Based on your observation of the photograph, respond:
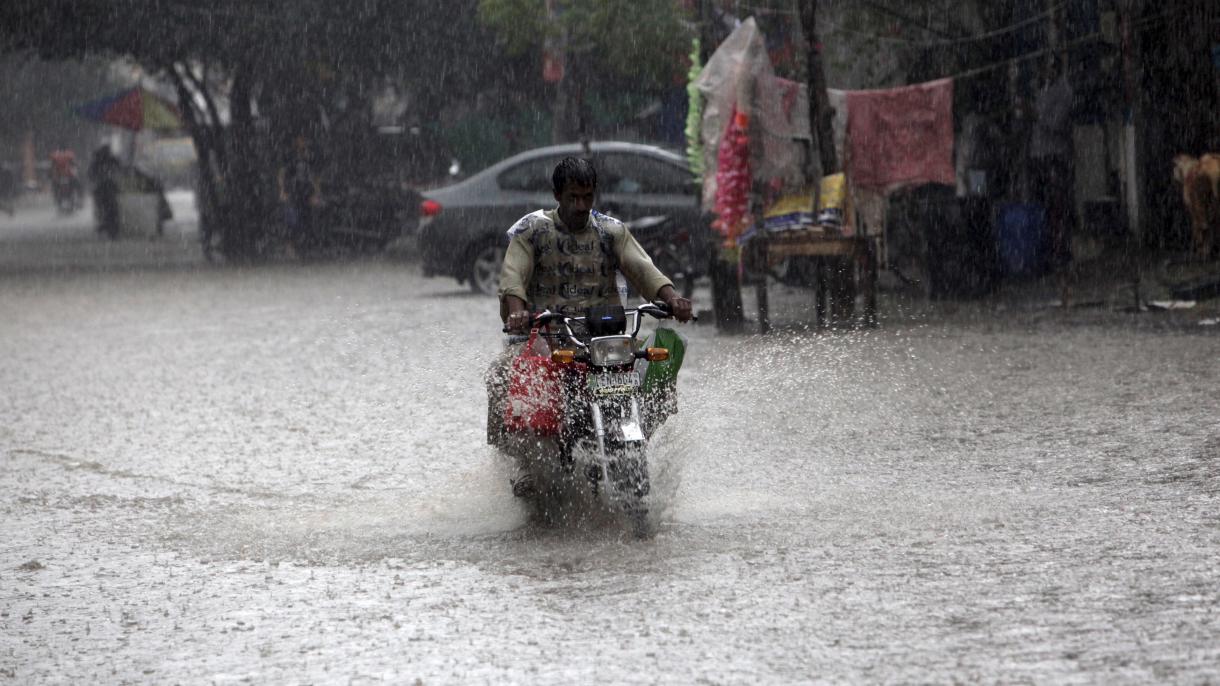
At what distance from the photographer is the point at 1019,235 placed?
692 inches

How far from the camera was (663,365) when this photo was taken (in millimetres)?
6457

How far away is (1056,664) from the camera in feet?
14.6

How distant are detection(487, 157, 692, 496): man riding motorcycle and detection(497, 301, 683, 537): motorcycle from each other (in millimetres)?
209

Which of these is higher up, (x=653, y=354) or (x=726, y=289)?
(x=653, y=354)

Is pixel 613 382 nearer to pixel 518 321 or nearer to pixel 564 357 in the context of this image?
pixel 564 357

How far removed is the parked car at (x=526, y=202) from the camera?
741 inches

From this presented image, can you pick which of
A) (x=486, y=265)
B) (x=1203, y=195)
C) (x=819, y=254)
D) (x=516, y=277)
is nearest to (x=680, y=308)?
(x=516, y=277)

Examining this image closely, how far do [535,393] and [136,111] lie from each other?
33.1m

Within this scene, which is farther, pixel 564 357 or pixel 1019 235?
pixel 1019 235

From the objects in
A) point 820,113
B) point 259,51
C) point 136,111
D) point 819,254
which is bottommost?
point 819,254

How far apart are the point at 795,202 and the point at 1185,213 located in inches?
227

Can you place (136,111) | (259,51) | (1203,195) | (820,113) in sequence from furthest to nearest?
1. (136,111)
2. (259,51)
3. (1203,195)
4. (820,113)

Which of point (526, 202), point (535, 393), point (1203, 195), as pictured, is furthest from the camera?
point (526, 202)

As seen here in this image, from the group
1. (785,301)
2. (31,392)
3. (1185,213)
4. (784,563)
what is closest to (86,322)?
(31,392)
